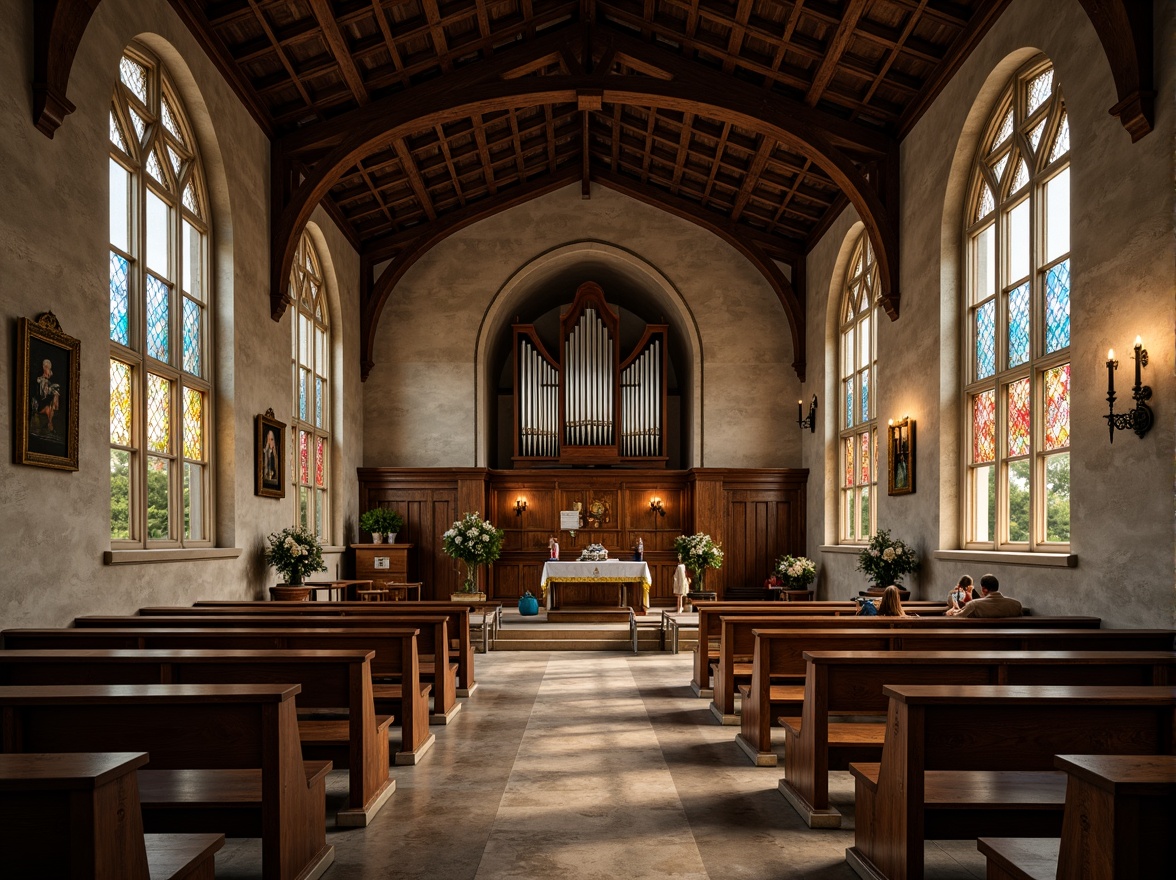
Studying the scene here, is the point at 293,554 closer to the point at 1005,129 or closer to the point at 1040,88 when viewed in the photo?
the point at 1005,129

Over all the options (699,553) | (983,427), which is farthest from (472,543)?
(983,427)

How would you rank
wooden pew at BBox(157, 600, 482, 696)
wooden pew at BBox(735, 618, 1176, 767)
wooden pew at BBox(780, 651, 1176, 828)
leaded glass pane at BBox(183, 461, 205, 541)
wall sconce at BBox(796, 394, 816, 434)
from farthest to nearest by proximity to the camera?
wall sconce at BBox(796, 394, 816, 434) → leaded glass pane at BBox(183, 461, 205, 541) → wooden pew at BBox(157, 600, 482, 696) → wooden pew at BBox(735, 618, 1176, 767) → wooden pew at BBox(780, 651, 1176, 828)

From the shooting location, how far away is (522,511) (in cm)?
1700

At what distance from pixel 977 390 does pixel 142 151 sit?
8.15 metres

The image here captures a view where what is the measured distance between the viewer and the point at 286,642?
610cm

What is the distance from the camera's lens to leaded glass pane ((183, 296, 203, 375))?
970cm

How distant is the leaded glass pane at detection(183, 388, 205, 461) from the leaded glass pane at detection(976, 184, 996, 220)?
8054 millimetres

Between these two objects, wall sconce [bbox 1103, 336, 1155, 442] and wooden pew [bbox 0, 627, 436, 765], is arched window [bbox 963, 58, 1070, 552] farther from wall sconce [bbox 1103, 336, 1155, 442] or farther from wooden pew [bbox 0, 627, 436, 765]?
wooden pew [bbox 0, 627, 436, 765]

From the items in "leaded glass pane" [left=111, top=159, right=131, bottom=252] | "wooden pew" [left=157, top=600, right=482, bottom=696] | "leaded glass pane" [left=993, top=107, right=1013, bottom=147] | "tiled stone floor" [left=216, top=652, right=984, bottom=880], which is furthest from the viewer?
"leaded glass pane" [left=993, top=107, right=1013, bottom=147]

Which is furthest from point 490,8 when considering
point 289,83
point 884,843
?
point 884,843

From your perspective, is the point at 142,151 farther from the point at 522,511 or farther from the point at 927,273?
the point at 522,511

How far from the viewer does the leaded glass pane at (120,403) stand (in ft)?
26.8

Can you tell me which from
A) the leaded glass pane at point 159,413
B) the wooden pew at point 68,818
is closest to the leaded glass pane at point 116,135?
the leaded glass pane at point 159,413

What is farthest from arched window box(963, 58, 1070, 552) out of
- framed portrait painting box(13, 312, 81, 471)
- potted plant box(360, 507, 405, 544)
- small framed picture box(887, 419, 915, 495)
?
potted plant box(360, 507, 405, 544)
